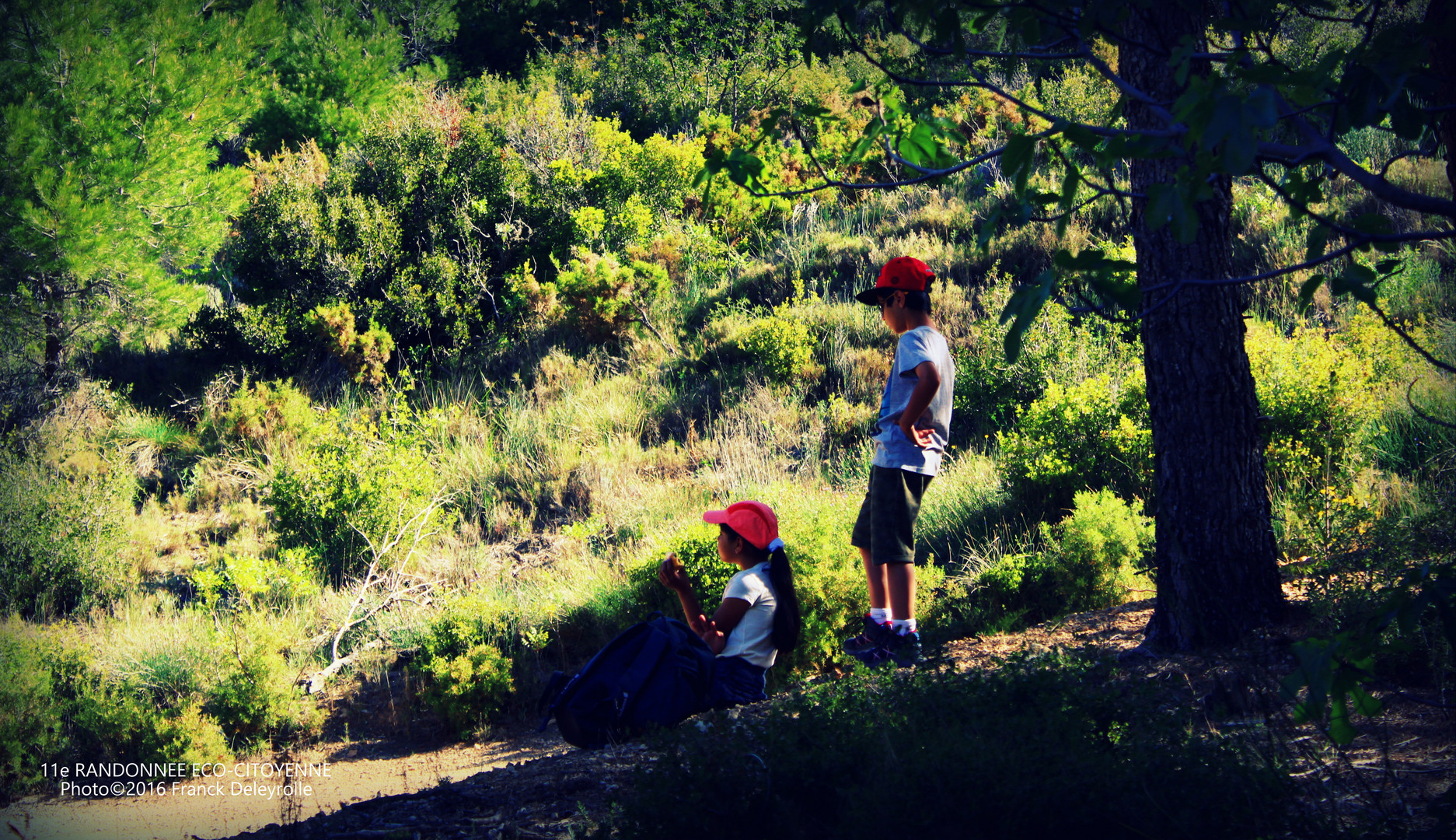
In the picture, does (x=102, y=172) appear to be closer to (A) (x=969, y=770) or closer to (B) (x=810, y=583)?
(B) (x=810, y=583)

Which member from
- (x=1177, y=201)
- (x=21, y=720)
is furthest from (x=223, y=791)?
(x=1177, y=201)

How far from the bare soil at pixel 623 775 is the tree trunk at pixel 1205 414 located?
232 millimetres

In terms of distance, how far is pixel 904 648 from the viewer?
12.2ft

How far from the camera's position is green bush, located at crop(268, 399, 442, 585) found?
7551 mm

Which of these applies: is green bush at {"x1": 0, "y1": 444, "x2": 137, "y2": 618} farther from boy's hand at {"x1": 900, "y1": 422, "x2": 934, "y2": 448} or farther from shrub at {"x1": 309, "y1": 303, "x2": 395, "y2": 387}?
boy's hand at {"x1": 900, "y1": 422, "x2": 934, "y2": 448}

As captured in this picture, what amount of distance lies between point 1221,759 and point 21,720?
5.93m

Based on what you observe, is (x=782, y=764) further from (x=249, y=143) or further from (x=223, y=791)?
(x=249, y=143)

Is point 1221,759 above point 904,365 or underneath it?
underneath

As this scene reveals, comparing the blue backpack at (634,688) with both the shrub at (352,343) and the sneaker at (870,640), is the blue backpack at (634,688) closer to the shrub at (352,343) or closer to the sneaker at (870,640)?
the sneaker at (870,640)

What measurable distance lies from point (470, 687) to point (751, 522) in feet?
7.13

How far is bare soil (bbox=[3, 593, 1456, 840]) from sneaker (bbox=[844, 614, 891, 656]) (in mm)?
373

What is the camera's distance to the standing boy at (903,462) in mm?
4016

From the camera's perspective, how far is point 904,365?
407cm

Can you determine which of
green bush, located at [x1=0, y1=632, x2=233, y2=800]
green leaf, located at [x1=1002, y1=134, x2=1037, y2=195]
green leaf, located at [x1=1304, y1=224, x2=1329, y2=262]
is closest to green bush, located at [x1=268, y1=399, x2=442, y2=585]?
green bush, located at [x1=0, y1=632, x2=233, y2=800]
